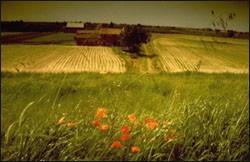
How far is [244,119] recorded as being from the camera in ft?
11.2

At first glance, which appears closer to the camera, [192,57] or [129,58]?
[129,58]

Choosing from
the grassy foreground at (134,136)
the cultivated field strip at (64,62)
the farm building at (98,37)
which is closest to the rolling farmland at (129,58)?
the cultivated field strip at (64,62)

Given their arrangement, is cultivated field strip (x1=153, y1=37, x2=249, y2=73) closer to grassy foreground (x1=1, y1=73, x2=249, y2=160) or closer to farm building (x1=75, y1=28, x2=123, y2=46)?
farm building (x1=75, y1=28, x2=123, y2=46)

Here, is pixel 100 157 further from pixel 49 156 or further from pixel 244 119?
pixel 244 119

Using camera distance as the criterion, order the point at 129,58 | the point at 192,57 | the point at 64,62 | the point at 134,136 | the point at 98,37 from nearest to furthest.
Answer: the point at 134,136 < the point at 98,37 < the point at 129,58 < the point at 64,62 < the point at 192,57

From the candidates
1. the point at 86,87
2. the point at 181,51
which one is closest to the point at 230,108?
the point at 86,87

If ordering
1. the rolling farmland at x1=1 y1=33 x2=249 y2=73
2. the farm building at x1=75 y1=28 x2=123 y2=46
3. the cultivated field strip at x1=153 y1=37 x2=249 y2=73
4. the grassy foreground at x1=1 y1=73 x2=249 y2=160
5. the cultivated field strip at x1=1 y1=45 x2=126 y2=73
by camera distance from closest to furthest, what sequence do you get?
the grassy foreground at x1=1 y1=73 x2=249 y2=160
the farm building at x1=75 y1=28 x2=123 y2=46
the cultivated field strip at x1=1 y1=45 x2=126 y2=73
the rolling farmland at x1=1 y1=33 x2=249 y2=73
the cultivated field strip at x1=153 y1=37 x2=249 y2=73

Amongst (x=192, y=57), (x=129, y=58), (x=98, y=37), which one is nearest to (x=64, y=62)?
(x=129, y=58)

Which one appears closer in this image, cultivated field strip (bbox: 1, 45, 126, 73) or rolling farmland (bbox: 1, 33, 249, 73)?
cultivated field strip (bbox: 1, 45, 126, 73)

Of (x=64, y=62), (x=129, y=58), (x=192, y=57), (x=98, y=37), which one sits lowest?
(x=192, y=57)

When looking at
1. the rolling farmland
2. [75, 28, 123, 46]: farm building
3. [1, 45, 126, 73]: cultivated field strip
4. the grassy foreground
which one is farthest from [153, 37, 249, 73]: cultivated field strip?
the grassy foreground

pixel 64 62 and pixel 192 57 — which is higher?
pixel 64 62

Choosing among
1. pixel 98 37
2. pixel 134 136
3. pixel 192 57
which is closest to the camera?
pixel 134 136

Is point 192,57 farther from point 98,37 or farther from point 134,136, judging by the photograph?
point 134,136
